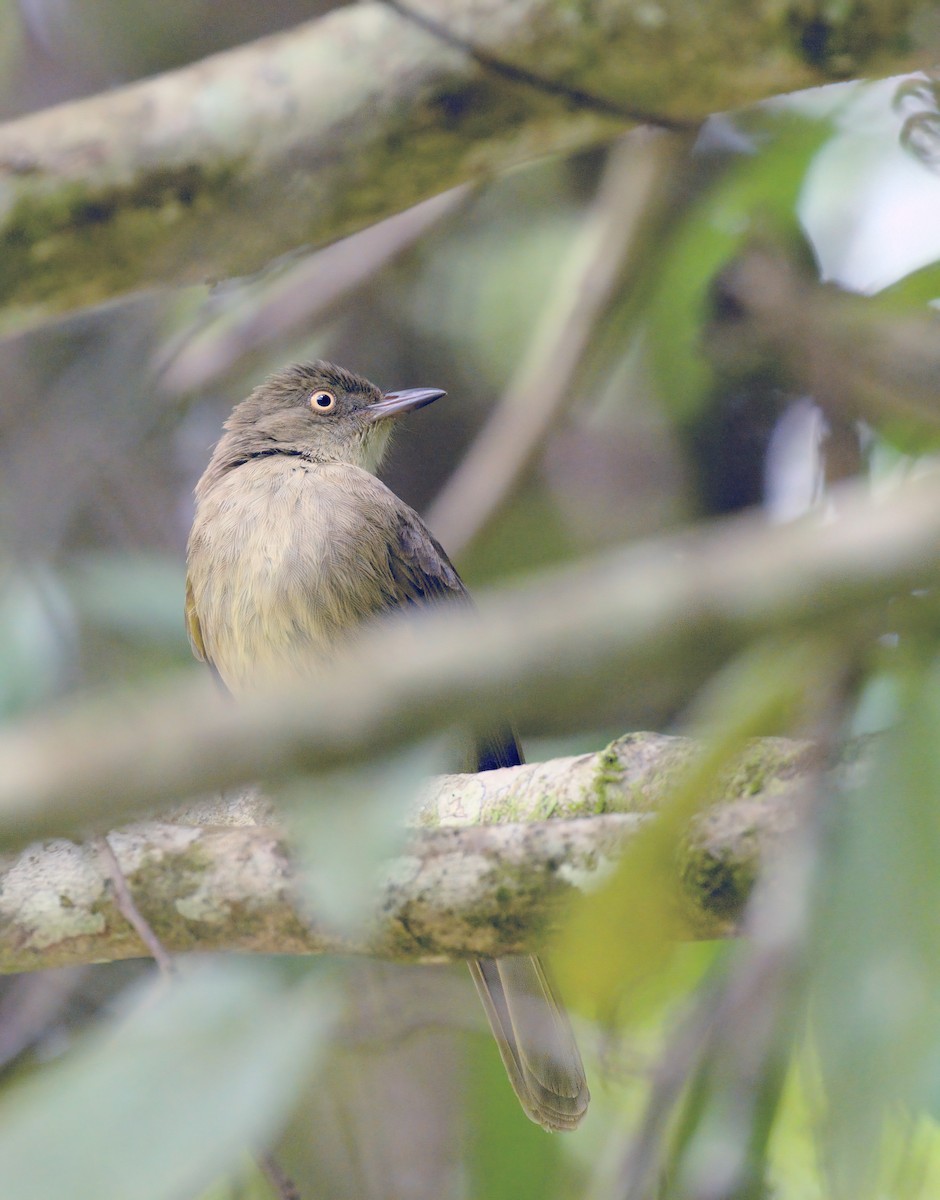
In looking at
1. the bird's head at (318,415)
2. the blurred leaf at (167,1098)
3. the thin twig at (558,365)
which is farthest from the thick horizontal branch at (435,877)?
the bird's head at (318,415)

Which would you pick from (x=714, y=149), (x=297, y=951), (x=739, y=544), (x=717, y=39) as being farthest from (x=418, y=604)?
(x=739, y=544)

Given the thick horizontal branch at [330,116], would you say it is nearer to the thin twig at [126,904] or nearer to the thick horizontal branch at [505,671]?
the thin twig at [126,904]

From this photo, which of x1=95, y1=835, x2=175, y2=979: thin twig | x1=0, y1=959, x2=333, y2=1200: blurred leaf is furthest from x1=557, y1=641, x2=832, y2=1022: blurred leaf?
x1=95, y1=835, x2=175, y2=979: thin twig

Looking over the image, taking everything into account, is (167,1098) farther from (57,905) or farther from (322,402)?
(322,402)

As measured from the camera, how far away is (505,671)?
1243mm

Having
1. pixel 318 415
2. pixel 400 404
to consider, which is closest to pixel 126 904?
pixel 318 415

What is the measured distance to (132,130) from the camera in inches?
146

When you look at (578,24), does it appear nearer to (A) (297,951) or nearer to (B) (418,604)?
(B) (418,604)

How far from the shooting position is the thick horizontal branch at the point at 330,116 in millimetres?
3617

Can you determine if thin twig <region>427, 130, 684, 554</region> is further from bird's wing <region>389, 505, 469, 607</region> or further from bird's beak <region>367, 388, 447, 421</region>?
bird's wing <region>389, 505, 469, 607</region>

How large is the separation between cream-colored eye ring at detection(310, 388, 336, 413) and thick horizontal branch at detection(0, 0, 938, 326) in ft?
5.26

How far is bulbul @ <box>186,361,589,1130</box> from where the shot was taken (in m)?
3.96

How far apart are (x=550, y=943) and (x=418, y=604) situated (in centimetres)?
185

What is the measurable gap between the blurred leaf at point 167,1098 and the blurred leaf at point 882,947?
110 centimetres
